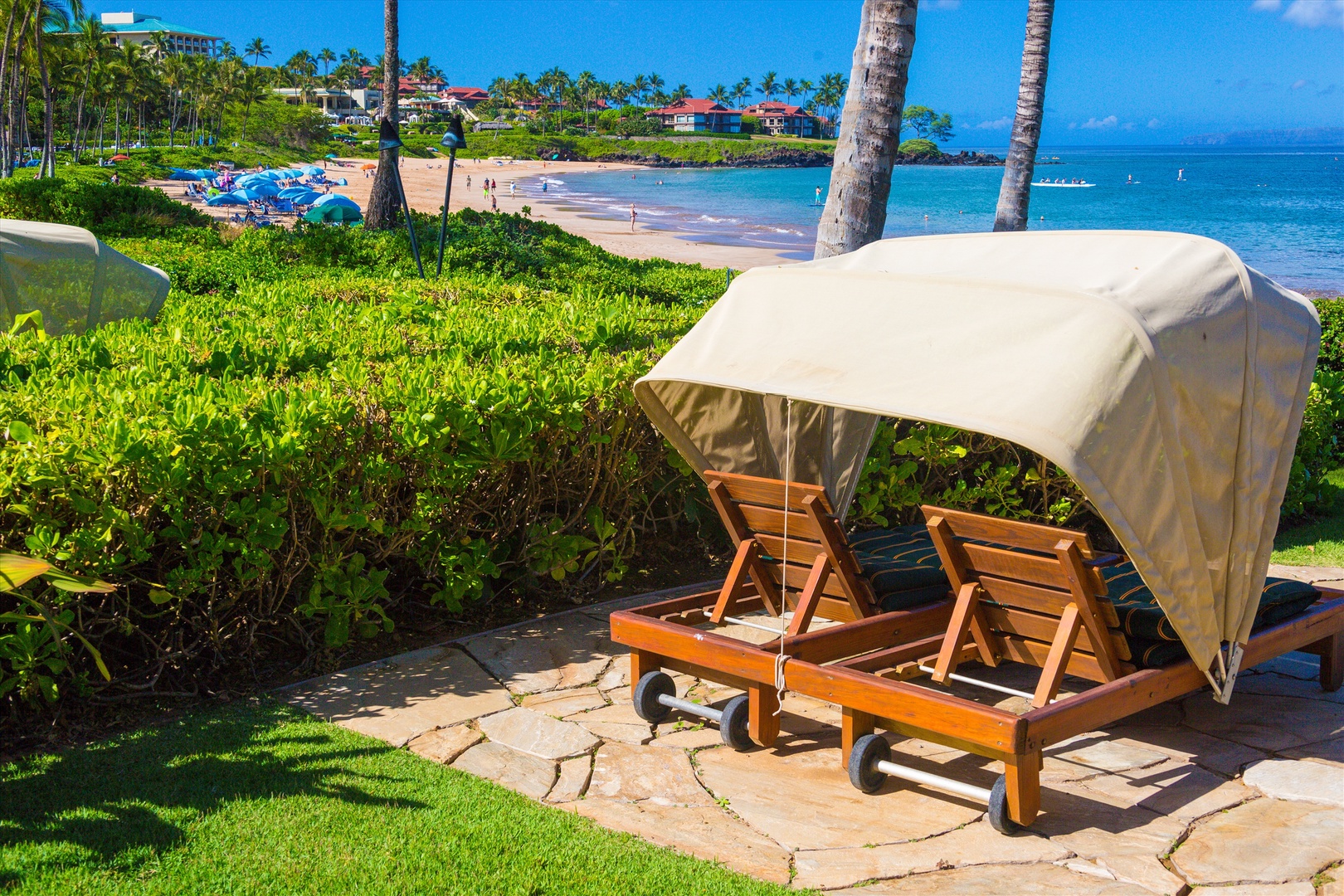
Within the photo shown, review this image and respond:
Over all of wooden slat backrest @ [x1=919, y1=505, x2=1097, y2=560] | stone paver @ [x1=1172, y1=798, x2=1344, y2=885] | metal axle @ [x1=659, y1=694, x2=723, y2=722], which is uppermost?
wooden slat backrest @ [x1=919, y1=505, x2=1097, y2=560]

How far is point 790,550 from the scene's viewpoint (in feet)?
17.2

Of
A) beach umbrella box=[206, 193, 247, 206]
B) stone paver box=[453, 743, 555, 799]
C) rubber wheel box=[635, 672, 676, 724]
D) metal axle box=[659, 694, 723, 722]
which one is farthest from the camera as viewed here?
beach umbrella box=[206, 193, 247, 206]

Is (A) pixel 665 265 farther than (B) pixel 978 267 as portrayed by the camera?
Yes

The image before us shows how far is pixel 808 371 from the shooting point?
4508mm

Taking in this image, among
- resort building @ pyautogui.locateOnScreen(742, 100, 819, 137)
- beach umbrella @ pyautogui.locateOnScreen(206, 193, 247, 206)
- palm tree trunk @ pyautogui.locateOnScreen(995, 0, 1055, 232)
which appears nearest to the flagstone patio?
palm tree trunk @ pyautogui.locateOnScreen(995, 0, 1055, 232)

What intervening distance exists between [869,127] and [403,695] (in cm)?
537

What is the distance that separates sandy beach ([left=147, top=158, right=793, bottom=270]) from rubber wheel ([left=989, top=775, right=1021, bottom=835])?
5670 mm

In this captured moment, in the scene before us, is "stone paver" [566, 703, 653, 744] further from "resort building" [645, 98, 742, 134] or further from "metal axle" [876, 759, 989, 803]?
"resort building" [645, 98, 742, 134]

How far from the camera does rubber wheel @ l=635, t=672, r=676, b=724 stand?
489 centimetres

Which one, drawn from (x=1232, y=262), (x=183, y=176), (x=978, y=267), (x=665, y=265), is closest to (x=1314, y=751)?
(x=1232, y=262)

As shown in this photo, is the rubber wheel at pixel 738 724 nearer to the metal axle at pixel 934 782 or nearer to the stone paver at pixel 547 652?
the metal axle at pixel 934 782

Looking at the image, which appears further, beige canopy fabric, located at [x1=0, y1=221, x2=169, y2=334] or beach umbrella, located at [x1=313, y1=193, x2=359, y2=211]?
beach umbrella, located at [x1=313, y1=193, x2=359, y2=211]

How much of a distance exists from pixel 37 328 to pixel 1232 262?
21.8 feet

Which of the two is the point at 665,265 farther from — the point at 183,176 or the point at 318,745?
the point at 183,176
